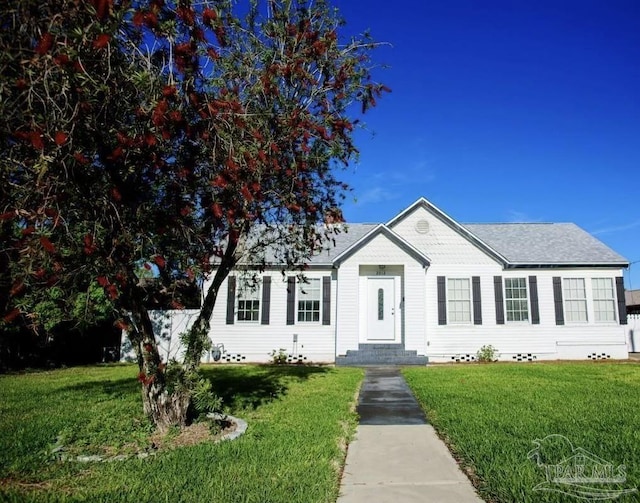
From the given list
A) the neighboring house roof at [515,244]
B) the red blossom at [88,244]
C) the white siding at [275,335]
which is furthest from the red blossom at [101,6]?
the white siding at [275,335]

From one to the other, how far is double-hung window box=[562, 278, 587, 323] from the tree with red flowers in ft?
39.2

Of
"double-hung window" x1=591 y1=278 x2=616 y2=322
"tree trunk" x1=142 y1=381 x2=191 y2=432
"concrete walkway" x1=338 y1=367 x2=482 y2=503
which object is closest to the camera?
"concrete walkway" x1=338 y1=367 x2=482 y2=503

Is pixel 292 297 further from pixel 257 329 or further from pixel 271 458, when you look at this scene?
pixel 271 458

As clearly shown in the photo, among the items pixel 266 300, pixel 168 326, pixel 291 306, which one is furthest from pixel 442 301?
pixel 168 326

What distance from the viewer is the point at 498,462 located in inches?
183

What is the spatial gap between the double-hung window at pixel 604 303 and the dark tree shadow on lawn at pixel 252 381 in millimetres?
10026

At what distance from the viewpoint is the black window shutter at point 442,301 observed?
15961 mm

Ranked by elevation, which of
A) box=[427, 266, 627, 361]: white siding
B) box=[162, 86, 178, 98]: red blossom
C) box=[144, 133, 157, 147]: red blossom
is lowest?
box=[427, 266, 627, 361]: white siding

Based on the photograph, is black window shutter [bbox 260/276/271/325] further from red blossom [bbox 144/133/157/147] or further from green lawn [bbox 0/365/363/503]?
red blossom [bbox 144/133/157/147]

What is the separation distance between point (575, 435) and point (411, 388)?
182 inches

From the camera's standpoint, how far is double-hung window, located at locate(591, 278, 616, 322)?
16.0 meters

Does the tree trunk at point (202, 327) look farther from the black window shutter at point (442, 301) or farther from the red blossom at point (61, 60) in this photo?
the black window shutter at point (442, 301)

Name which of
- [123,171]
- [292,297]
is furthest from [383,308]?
[123,171]

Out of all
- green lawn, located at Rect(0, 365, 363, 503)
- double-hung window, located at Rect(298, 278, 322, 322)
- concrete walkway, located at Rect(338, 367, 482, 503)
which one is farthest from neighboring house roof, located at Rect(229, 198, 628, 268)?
concrete walkway, located at Rect(338, 367, 482, 503)
